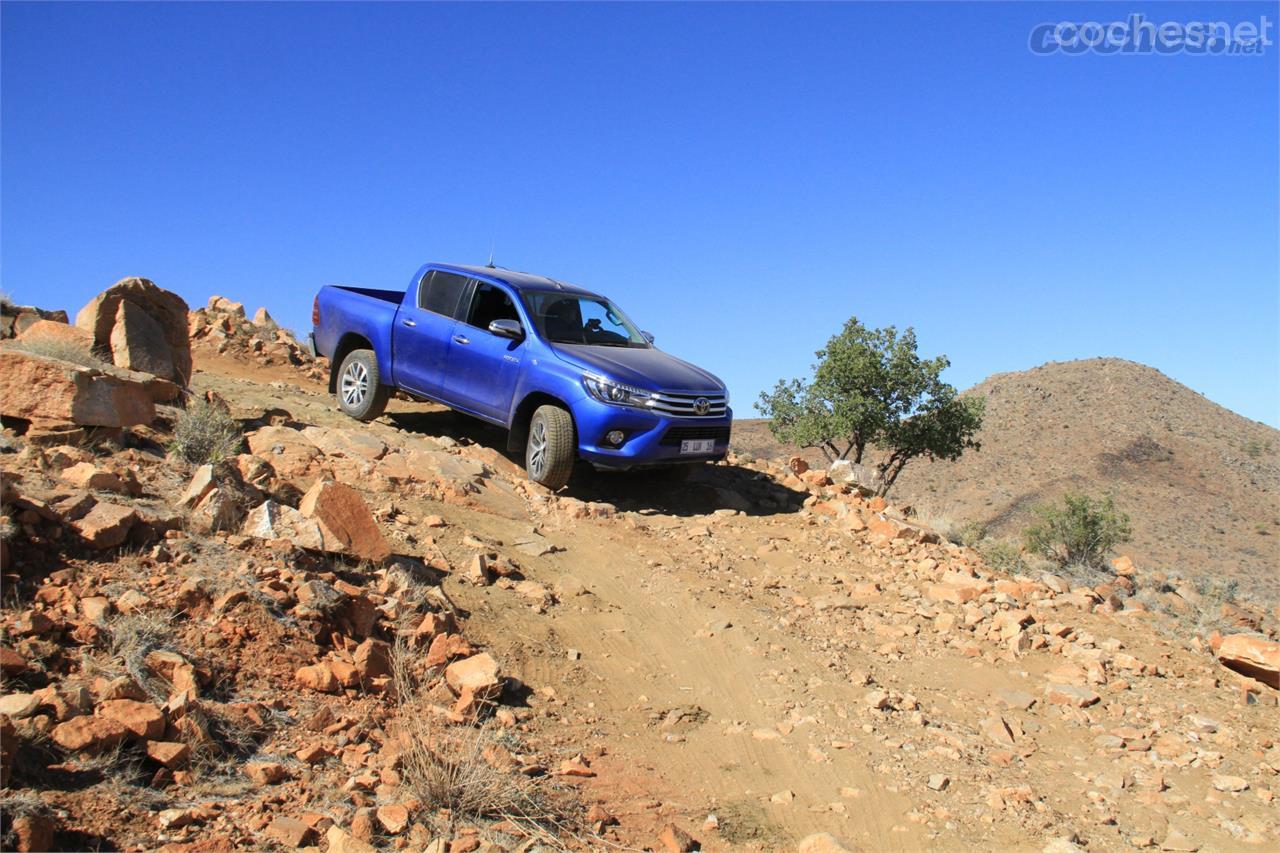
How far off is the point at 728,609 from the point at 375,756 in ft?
11.9

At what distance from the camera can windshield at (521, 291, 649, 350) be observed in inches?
403

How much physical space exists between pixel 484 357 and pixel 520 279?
106 centimetres

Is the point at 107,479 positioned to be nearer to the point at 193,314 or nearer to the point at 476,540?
the point at 476,540

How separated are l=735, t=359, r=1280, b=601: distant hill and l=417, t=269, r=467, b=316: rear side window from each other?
100ft

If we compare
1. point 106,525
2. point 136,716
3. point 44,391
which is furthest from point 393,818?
point 44,391

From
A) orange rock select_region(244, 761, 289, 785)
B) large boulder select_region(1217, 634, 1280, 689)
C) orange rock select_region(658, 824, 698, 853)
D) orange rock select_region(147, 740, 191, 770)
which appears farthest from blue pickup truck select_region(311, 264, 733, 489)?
orange rock select_region(147, 740, 191, 770)

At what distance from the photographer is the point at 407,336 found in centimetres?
1078

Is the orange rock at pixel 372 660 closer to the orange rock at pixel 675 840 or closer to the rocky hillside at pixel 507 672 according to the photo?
the rocky hillside at pixel 507 672

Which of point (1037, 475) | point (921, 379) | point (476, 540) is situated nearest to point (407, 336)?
point (476, 540)

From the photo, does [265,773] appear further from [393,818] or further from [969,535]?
[969,535]

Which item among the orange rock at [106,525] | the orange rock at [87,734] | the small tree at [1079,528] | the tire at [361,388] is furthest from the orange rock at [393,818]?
the small tree at [1079,528]

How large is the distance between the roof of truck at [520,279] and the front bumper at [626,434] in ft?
5.69

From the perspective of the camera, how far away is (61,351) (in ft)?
26.8

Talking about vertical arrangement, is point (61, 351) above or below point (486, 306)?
below
